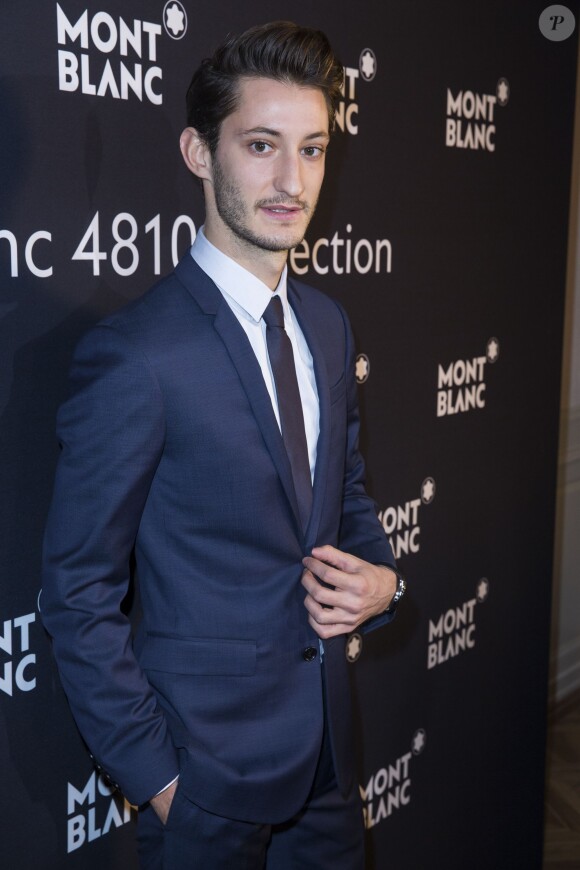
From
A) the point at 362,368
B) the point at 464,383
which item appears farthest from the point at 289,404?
the point at 464,383

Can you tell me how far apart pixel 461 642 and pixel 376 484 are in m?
0.72

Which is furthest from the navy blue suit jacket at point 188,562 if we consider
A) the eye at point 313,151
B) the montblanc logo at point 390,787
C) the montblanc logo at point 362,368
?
the montblanc logo at point 390,787

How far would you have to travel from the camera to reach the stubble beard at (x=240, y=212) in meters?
1.53

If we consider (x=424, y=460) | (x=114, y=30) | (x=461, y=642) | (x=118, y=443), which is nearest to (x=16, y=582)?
(x=118, y=443)

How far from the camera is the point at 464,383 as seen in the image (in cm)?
272

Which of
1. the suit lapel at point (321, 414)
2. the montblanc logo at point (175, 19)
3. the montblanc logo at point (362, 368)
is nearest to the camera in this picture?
the suit lapel at point (321, 414)

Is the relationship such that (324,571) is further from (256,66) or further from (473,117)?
(473,117)

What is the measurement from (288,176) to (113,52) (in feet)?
1.30

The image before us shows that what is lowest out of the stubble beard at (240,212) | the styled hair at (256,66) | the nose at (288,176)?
the stubble beard at (240,212)

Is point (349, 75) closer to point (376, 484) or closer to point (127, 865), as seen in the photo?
point (376, 484)

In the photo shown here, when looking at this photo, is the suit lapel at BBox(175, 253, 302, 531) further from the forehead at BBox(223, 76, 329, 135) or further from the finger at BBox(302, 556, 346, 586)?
the forehead at BBox(223, 76, 329, 135)

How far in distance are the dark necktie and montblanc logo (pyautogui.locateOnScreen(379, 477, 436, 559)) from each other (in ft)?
2.82

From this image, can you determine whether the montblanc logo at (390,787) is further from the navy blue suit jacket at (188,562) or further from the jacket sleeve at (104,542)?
the jacket sleeve at (104,542)

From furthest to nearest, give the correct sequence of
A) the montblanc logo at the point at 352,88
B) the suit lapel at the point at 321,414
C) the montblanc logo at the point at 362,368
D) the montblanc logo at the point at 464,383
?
the montblanc logo at the point at 464,383, the montblanc logo at the point at 362,368, the montblanc logo at the point at 352,88, the suit lapel at the point at 321,414
